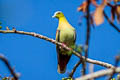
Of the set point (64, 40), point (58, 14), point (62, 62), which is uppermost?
point (58, 14)

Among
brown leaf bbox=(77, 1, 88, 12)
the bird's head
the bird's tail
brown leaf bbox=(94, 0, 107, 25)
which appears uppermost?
the bird's head

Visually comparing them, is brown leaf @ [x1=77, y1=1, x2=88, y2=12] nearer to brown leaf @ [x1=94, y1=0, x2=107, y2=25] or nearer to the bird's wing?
brown leaf @ [x1=94, y1=0, x2=107, y2=25]

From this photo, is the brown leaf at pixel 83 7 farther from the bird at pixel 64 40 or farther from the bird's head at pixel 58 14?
the bird's head at pixel 58 14

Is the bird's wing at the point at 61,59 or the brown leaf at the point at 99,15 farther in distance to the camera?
the bird's wing at the point at 61,59

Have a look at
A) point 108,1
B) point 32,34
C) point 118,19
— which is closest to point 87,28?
point 118,19

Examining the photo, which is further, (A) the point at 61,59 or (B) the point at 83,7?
(A) the point at 61,59

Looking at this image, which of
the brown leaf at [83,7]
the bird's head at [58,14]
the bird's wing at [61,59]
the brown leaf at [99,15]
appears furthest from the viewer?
the bird's head at [58,14]

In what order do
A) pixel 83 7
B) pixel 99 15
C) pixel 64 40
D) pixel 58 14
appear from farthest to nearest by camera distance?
pixel 58 14, pixel 64 40, pixel 83 7, pixel 99 15

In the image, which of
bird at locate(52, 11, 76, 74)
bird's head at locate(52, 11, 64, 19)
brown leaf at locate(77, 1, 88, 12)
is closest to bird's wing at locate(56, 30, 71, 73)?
bird at locate(52, 11, 76, 74)

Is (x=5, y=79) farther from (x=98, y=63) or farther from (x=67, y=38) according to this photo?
(x=67, y=38)

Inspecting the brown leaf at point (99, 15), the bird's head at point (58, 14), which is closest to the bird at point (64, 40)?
the bird's head at point (58, 14)

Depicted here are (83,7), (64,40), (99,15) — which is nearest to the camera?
(99,15)

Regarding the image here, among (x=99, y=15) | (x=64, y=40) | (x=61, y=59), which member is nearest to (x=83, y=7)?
(x=99, y=15)

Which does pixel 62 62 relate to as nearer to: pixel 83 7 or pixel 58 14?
pixel 58 14
